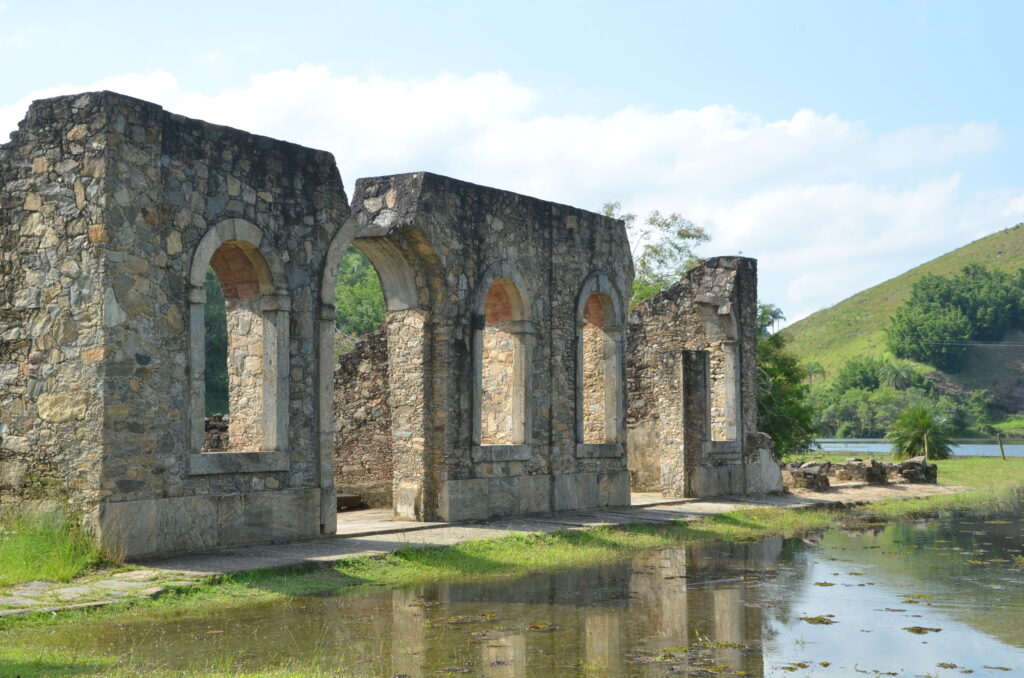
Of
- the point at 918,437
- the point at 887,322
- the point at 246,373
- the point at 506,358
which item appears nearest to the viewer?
the point at 246,373

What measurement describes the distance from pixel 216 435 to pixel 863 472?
1411 centimetres

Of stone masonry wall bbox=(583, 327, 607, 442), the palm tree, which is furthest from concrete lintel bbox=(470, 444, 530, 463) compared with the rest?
the palm tree

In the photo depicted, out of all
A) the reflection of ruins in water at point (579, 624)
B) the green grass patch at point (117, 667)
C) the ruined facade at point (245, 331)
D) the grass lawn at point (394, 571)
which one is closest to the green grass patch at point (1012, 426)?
the grass lawn at point (394, 571)

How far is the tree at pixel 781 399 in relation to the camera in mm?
30138

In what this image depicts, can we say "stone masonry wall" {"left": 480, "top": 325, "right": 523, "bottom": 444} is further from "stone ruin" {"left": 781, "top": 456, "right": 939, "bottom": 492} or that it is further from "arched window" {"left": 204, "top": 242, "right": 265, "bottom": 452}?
"stone ruin" {"left": 781, "top": 456, "right": 939, "bottom": 492}

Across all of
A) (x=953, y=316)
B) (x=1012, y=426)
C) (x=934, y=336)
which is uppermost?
(x=953, y=316)

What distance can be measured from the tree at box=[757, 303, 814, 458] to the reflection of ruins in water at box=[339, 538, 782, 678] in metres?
19.5

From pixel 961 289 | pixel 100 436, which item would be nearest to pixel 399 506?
pixel 100 436

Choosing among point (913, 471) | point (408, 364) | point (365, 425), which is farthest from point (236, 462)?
point (913, 471)

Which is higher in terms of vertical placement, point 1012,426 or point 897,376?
point 897,376

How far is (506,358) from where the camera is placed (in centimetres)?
1517

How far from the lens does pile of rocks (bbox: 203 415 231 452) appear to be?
1486 centimetres

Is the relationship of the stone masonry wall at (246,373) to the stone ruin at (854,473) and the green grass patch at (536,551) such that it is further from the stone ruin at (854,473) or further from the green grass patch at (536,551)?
the stone ruin at (854,473)

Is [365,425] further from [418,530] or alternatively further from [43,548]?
[43,548]
